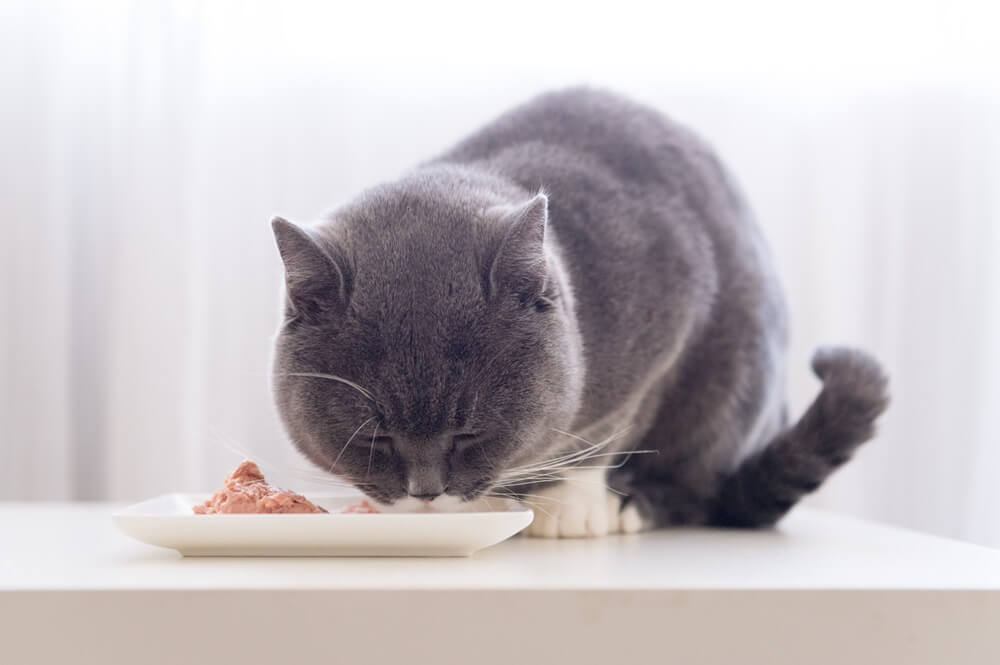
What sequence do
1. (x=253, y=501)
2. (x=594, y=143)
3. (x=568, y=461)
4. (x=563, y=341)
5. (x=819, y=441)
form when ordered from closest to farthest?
(x=253, y=501) < (x=563, y=341) < (x=568, y=461) < (x=819, y=441) < (x=594, y=143)

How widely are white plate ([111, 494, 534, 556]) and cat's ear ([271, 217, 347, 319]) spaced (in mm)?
258

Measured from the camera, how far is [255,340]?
213 cm

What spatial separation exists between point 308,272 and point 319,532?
295 millimetres

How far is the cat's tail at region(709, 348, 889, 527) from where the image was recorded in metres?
1.42

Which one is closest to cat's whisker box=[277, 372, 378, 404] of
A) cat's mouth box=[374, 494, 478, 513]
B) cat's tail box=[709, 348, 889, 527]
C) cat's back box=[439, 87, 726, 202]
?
cat's mouth box=[374, 494, 478, 513]

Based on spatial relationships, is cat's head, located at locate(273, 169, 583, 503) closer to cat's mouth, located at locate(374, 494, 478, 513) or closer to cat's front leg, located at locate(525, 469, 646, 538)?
cat's mouth, located at locate(374, 494, 478, 513)

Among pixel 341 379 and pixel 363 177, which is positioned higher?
pixel 363 177

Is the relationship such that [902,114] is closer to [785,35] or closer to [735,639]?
[785,35]

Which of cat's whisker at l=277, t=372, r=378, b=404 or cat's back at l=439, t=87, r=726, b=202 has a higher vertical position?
cat's back at l=439, t=87, r=726, b=202

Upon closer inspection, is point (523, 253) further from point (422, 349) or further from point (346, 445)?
point (346, 445)

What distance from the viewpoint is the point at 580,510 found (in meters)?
1.31

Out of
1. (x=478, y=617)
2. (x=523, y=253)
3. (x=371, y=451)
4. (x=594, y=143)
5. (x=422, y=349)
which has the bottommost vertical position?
(x=478, y=617)

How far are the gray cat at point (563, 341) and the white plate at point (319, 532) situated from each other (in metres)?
0.12

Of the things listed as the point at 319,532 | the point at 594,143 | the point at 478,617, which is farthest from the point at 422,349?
the point at 594,143
